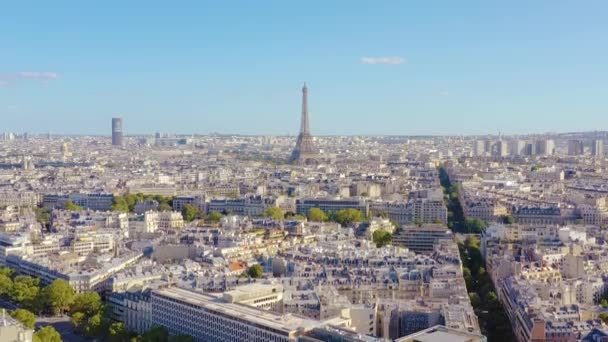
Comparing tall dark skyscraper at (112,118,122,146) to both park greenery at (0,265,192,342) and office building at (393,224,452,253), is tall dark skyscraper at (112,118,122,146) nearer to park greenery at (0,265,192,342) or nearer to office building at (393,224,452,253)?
office building at (393,224,452,253)

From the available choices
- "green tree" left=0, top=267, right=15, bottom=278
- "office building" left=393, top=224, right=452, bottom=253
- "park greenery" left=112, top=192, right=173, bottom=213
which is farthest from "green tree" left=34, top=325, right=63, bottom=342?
"park greenery" left=112, top=192, right=173, bottom=213

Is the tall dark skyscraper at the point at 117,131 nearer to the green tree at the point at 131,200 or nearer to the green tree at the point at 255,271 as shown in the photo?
the green tree at the point at 131,200

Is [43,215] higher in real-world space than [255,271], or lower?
lower

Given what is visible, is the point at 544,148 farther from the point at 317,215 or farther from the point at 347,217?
the point at 347,217

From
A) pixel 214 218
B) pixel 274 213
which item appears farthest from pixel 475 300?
pixel 214 218

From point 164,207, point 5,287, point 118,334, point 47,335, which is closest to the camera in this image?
point 47,335

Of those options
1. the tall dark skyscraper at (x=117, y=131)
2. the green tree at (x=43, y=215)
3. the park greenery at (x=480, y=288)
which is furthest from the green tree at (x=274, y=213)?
the tall dark skyscraper at (x=117, y=131)
